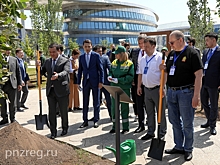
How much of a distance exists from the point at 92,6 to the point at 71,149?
6344 cm

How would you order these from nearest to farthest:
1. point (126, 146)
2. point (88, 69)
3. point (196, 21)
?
1. point (126, 146)
2. point (88, 69)
3. point (196, 21)

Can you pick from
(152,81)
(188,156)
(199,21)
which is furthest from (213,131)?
(199,21)

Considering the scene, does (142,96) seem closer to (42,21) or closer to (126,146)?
(126,146)

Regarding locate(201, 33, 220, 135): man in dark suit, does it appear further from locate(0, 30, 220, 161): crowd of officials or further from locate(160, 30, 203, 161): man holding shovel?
locate(160, 30, 203, 161): man holding shovel

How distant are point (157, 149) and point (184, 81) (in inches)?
47.8

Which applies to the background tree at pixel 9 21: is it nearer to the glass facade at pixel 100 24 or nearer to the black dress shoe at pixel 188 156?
the black dress shoe at pixel 188 156

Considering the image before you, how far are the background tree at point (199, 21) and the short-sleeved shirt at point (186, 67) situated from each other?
1480 cm

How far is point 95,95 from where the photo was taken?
20.4ft

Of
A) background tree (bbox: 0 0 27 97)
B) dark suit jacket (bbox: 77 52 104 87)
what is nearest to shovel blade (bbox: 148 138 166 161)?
dark suit jacket (bbox: 77 52 104 87)

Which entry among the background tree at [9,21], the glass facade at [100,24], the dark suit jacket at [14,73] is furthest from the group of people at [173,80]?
the glass facade at [100,24]

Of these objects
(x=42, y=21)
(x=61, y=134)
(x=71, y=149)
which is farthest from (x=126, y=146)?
(x=42, y=21)

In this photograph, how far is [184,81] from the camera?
3.97m

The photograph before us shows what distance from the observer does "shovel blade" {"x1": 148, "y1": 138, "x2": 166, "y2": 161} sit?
13.5 feet

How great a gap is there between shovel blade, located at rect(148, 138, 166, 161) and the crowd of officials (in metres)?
0.38
